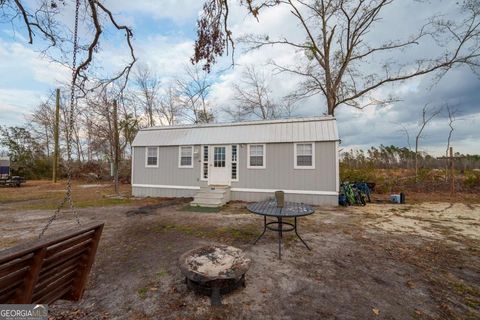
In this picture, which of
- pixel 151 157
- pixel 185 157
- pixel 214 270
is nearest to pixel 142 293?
pixel 214 270

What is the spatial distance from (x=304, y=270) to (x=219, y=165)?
7.55 m

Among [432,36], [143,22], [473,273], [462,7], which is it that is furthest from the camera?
[432,36]

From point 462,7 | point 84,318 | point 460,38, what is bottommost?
point 84,318

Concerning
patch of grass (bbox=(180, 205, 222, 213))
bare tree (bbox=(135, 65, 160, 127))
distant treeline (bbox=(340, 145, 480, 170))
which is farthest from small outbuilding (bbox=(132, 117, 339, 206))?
bare tree (bbox=(135, 65, 160, 127))

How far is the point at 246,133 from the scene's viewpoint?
413 inches

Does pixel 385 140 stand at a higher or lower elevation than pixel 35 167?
higher

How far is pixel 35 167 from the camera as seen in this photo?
2059 centimetres

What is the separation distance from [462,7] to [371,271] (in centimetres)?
1489

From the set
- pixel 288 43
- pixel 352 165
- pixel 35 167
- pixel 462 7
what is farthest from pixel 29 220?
pixel 462 7

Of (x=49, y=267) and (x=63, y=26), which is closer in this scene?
A: (x=49, y=267)

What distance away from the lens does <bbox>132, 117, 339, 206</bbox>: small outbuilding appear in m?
9.25

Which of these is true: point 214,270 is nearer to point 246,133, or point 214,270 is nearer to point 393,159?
point 246,133

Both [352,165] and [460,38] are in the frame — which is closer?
[460,38]

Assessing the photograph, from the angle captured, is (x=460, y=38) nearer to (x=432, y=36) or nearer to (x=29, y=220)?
(x=432, y=36)
